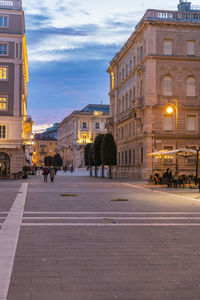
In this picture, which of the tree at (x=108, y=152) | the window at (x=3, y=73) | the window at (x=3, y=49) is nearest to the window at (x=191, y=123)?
the tree at (x=108, y=152)

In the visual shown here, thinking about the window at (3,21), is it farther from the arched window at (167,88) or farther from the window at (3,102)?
the arched window at (167,88)

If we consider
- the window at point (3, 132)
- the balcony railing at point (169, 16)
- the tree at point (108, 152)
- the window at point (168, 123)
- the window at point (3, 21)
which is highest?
the balcony railing at point (169, 16)

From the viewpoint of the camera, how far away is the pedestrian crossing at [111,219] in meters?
11.9

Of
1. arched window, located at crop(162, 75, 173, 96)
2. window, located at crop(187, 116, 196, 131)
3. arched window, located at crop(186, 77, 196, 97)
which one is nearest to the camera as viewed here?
arched window, located at crop(162, 75, 173, 96)

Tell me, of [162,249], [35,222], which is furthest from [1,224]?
[162,249]

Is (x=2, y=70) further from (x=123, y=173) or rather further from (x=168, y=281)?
(x=168, y=281)

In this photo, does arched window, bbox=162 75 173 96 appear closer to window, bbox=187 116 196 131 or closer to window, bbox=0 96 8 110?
window, bbox=187 116 196 131

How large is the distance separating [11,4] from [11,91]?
34.4 feet

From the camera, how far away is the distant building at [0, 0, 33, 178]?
4812 cm

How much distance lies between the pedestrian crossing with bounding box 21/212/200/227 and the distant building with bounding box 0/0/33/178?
35023mm

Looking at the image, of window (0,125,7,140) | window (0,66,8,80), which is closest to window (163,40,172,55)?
window (0,66,8,80)

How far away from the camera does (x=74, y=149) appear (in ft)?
429

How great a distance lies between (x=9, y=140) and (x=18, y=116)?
2.89m

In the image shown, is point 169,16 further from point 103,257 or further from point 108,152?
point 103,257
